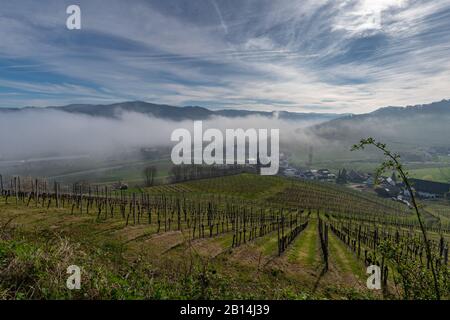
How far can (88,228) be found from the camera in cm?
3400

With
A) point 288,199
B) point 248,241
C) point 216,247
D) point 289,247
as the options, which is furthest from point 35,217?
point 288,199

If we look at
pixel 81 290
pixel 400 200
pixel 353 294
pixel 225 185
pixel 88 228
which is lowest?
pixel 400 200

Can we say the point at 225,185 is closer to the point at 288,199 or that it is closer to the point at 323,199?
the point at 288,199

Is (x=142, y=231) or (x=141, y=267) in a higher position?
(x=141, y=267)

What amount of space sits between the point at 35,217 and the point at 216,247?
24332 mm

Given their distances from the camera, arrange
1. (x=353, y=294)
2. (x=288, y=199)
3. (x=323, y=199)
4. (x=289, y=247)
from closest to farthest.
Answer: (x=353, y=294), (x=289, y=247), (x=288, y=199), (x=323, y=199)

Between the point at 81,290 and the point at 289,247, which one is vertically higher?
the point at 81,290

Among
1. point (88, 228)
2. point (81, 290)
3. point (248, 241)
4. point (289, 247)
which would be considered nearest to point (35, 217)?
point (88, 228)

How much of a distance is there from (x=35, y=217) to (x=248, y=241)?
1151 inches

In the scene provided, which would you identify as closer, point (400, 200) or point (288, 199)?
point (288, 199)

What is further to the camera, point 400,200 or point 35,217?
point 400,200

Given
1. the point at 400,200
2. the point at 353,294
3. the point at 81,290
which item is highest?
the point at 81,290
